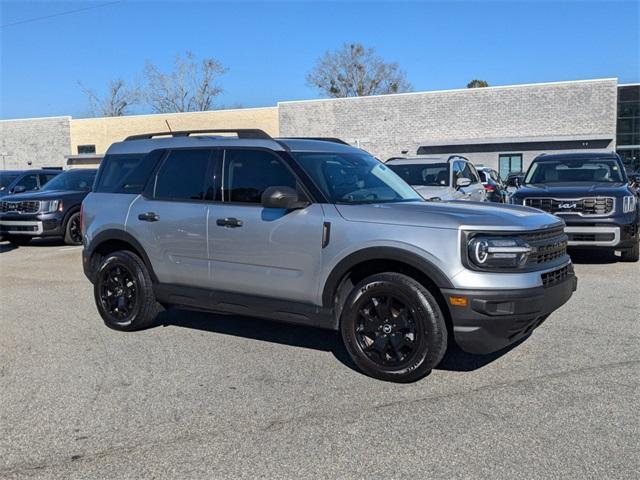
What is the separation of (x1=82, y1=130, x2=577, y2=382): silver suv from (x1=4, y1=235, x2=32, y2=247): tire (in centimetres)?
829

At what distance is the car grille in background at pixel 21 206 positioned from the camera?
44.2 ft

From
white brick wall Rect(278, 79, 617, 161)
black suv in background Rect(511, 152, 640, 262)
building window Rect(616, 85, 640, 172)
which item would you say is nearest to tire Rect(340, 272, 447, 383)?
black suv in background Rect(511, 152, 640, 262)

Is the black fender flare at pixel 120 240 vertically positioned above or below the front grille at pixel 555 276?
above

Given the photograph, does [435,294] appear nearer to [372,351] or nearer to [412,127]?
[372,351]

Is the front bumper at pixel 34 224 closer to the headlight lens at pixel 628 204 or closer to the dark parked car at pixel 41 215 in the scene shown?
the dark parked car at pixel 41 215

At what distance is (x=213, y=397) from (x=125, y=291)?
234 centimetres

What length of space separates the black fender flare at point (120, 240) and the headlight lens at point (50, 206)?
→ 7500 millimetres

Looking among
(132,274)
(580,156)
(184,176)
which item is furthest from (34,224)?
(580,156)

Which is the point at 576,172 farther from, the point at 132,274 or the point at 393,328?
the point at 132,274

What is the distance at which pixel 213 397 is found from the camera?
178 inches

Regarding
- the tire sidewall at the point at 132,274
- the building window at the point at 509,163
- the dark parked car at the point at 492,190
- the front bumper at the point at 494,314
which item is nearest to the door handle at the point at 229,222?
the tire sidewall at the point at 132,274

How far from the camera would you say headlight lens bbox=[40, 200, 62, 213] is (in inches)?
531

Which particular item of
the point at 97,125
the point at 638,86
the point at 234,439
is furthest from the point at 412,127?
the point at 234,439

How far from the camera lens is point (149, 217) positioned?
6.08 metres
